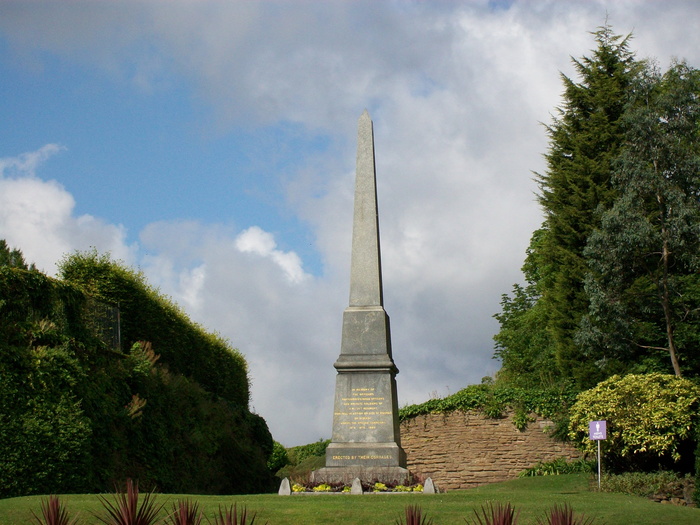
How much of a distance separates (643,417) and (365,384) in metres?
10.8

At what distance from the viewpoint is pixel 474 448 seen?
94.5 feet

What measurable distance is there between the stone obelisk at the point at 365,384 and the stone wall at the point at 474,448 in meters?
14.6

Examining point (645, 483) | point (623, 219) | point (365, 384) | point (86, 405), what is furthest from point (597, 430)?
point (86, 405)

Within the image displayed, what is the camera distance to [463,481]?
93.7ft

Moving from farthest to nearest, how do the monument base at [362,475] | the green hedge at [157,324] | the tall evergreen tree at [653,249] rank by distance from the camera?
1. the tall evergreen tree at [653,249]
2. the green hedge at [157,324]
3. the monument base at [362,475]

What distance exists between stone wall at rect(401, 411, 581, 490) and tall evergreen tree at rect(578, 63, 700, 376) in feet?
12.8

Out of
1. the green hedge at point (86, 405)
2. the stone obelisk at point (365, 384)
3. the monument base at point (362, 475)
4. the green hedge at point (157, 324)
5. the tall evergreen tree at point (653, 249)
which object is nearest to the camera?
the green hedge at point (86, 405)

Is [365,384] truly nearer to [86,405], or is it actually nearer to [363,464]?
[363,464]

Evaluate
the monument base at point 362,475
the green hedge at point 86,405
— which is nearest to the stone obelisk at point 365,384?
the monument base at point 362,475

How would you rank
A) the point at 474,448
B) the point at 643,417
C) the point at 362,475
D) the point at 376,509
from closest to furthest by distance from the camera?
the point at 376,509, the point at 362,475, the point at 643,417, the point at 474,448

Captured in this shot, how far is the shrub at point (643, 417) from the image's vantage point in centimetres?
2134

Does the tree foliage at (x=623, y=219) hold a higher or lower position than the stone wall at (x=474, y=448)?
higher

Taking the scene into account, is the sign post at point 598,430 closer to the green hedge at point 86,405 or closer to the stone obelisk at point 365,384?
the stone obelisk at point 365,384

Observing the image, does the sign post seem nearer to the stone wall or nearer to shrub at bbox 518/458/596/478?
shrub at bbox 518/458/596/478
